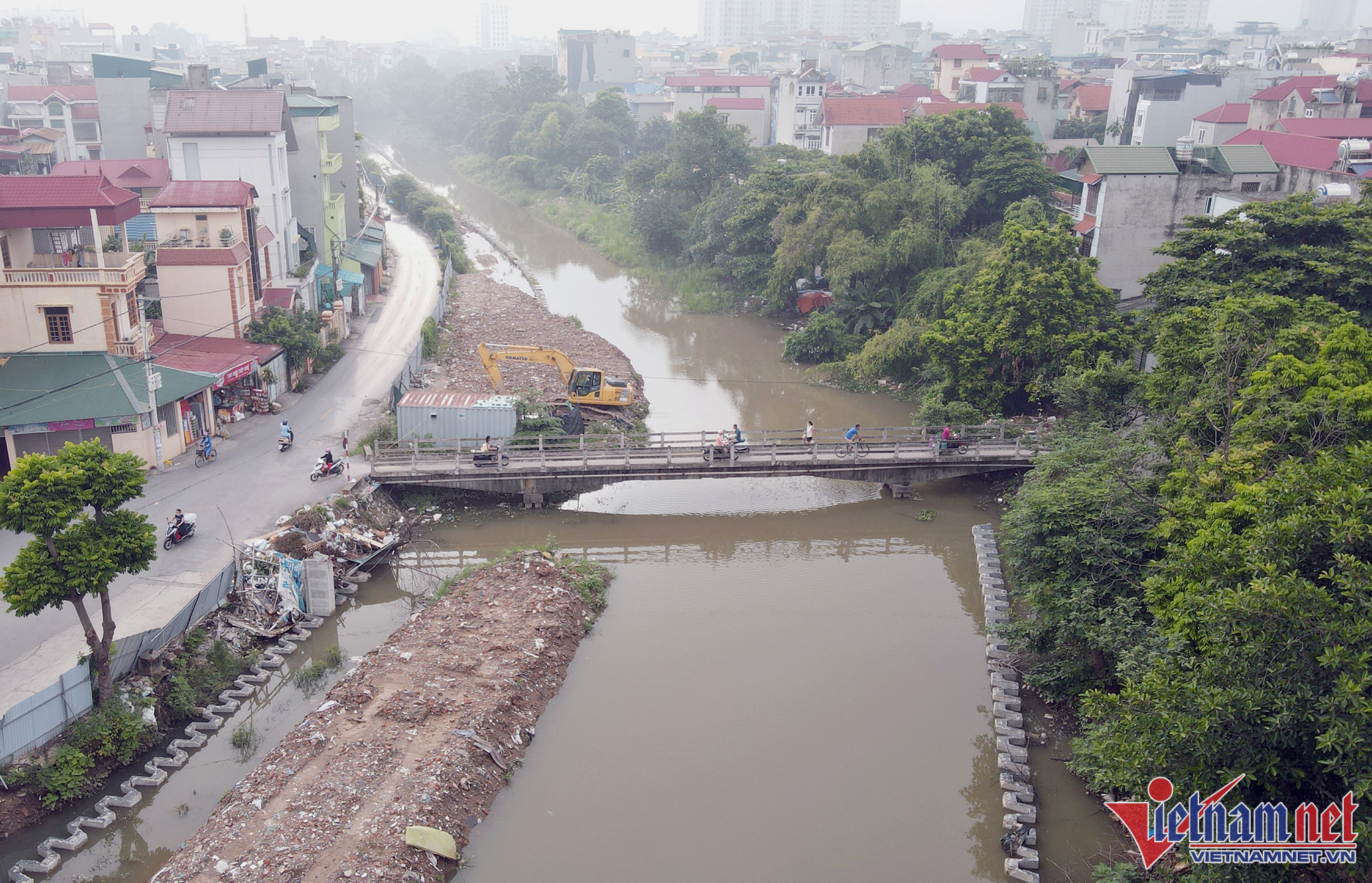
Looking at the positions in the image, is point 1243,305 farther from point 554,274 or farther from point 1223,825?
point 554,274

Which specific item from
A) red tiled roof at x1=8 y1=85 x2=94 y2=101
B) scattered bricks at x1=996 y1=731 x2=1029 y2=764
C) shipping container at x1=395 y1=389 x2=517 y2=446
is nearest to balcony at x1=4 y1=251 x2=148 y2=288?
shipping container at x1=395 y1=389 x2=517 y2=446

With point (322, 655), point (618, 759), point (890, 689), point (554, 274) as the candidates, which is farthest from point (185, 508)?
point (554, 274)

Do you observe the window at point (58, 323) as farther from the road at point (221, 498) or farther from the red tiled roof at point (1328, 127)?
the red tiled roof at point (1328, 127)

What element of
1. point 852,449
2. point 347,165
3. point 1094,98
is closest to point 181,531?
point 852,449

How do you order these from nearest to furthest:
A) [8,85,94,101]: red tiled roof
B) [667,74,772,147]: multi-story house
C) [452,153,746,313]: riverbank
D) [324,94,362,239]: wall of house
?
[452,153,746,313]: riverbank → [324,94,362,239]: wall of house → [8,85,94,101]: red tiled roof → [667,74,772,147]: multi-story house

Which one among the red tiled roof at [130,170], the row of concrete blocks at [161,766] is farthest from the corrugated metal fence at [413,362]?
the red tiled roof at [130,170]

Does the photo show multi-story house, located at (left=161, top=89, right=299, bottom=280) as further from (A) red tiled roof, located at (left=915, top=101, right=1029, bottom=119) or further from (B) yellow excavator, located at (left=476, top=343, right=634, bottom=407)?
(A) red tiled roof, located at (left=915, top=101, right=1029, bottom=119)
